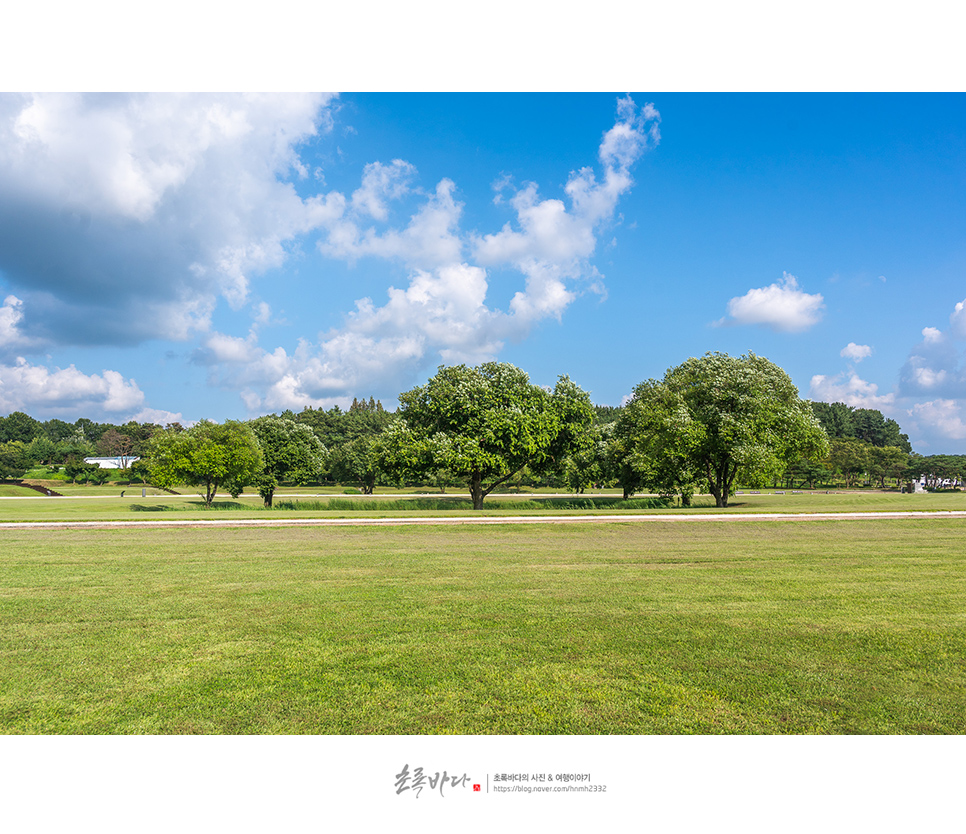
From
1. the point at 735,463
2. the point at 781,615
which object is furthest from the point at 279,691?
the point at 735,463

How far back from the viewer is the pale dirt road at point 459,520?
66.6 feet

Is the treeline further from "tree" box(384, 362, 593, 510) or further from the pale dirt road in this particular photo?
the pale dirt road

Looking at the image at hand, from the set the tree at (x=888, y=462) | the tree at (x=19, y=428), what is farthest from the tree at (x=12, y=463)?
the tree at (x=888, y=462)

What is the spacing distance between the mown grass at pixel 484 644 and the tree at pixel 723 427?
21.0 metres

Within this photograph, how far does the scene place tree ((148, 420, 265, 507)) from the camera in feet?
142

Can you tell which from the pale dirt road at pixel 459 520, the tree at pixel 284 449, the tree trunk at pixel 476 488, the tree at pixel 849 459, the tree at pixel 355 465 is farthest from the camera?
the tree at pixel 849 459

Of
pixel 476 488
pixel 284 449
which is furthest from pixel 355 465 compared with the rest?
pixel 476 488

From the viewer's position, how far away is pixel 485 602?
8242 mm

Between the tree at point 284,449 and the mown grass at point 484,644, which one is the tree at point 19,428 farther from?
the mown grass at point 484,644

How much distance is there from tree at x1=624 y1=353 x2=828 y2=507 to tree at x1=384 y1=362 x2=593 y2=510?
18.3ft

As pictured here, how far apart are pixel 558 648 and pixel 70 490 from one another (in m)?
89.4
